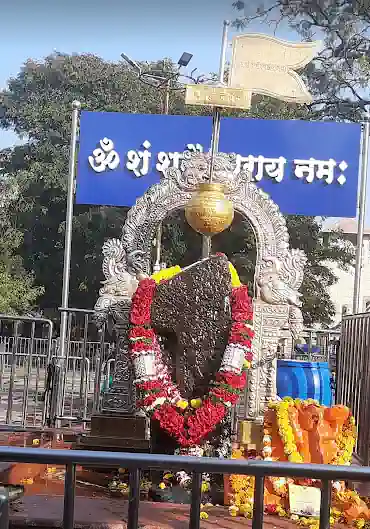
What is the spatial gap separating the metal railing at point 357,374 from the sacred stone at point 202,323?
3.70ft

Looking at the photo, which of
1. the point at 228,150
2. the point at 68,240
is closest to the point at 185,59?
the point at 228,150

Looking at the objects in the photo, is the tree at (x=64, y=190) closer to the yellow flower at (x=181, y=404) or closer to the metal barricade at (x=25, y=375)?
the metal barricade at (x=25, y=375)

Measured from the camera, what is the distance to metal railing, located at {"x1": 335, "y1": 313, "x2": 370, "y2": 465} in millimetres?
5262

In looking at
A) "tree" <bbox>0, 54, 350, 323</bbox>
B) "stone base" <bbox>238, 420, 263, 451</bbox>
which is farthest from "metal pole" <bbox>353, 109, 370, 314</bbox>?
"tree" <bbox>0, 54, 350, 323</bbox>

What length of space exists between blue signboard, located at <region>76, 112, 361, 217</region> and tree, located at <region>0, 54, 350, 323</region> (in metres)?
8.54

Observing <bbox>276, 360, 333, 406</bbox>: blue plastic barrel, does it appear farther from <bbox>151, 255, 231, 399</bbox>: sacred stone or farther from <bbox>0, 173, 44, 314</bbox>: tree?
<bbox>0, 173, 44, 314</bbox>: tree

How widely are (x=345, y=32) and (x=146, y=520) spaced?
16.6m

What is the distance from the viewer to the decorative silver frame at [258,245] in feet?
19.7

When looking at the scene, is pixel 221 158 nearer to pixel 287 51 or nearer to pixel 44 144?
pixel 287 51

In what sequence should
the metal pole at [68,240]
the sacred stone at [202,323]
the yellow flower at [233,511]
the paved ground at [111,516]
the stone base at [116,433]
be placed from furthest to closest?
1. the metal pole at [68,240]
2. the stone base at [116,433]
3. the sacred stone at [202,323]
4. the yellow flower at [233,511]
5. the paved ground at [111,516]

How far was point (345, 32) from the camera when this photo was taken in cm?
1811

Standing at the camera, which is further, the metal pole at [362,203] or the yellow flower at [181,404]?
the metal pole at [362,203]

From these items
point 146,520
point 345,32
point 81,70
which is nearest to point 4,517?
point 146,520

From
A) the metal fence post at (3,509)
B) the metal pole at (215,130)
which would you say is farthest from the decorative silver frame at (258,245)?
the metal fence post at (3,509)
